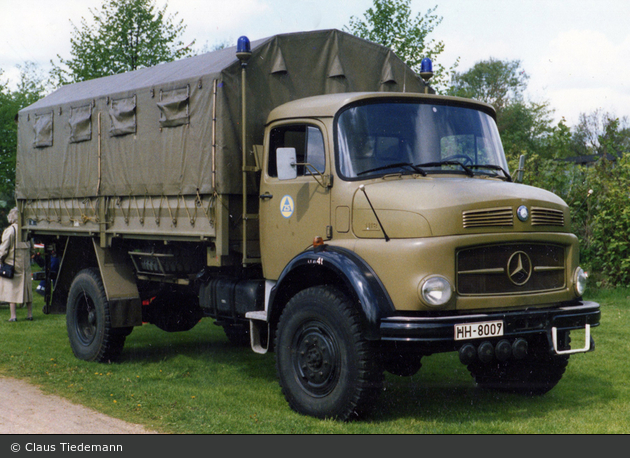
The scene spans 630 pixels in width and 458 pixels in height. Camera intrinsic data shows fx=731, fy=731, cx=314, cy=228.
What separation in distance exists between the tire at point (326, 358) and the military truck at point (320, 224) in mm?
15

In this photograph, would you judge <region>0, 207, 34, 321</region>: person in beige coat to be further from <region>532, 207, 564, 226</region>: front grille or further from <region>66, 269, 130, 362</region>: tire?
A: <region>532, 207, 564, 226</region>: front grille

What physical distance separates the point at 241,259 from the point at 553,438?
3.40m

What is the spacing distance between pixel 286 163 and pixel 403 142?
103 centimetres

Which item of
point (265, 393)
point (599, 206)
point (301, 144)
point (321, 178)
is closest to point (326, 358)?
point (265, 393)

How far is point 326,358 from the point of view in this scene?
19.4 ft

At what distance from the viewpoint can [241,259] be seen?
24.1 ft

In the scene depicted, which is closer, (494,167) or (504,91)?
(494,167)

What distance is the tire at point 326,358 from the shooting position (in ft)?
18.5

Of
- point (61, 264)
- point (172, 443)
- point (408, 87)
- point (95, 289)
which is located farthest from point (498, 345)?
point (61, 264)

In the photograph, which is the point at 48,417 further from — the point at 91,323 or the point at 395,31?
the point at 395,31

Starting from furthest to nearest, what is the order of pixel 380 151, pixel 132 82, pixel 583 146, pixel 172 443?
pixel 583 146 → pixel 132 82 → pixel 380 151 → pixel 172 443

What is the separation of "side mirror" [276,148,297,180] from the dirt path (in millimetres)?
2457

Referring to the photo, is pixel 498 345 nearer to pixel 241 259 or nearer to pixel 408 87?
pixel 241 259

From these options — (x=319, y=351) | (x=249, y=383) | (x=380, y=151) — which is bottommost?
(x=249, y=383)
